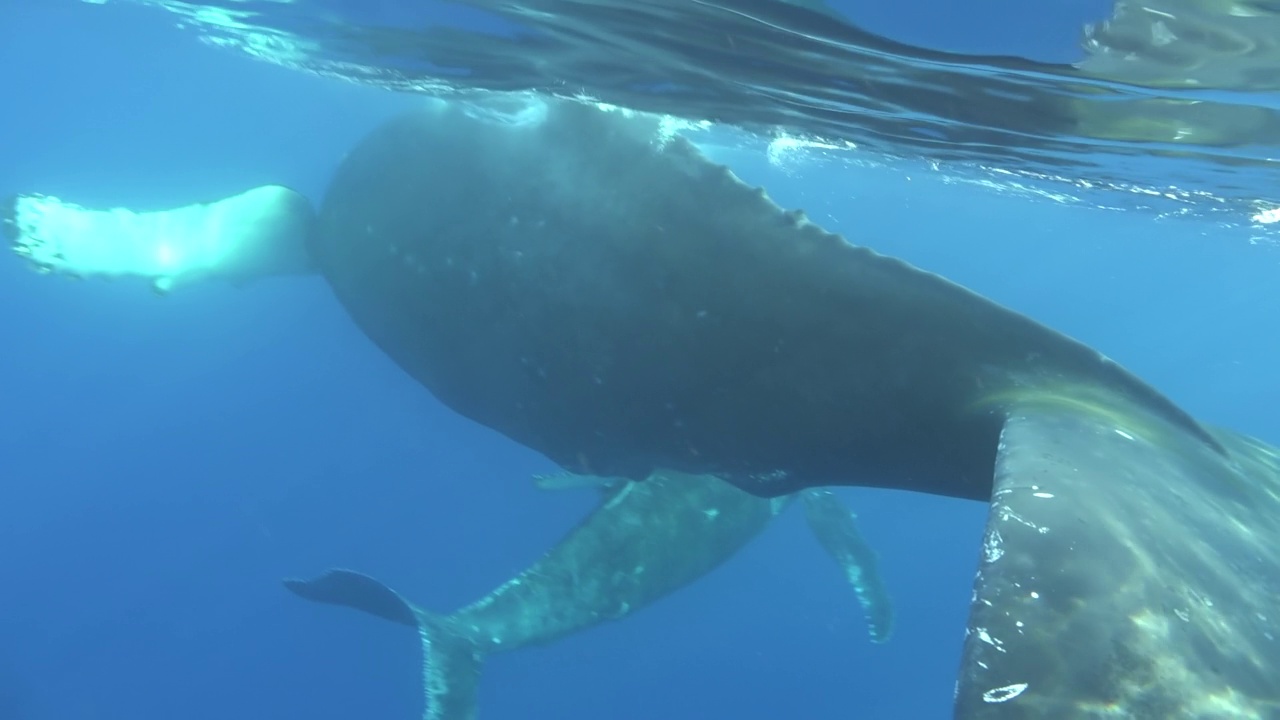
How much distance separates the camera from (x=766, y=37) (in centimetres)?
1023

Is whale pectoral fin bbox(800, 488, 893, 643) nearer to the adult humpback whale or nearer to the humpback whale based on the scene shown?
the humpback whale

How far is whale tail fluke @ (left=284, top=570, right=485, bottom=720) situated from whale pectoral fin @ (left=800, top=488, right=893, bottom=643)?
29.2ft

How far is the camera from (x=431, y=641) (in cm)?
1059

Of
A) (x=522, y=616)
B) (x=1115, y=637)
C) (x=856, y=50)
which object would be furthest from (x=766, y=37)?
(x=1115, y=637)

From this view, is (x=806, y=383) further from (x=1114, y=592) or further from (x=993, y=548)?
(x=1114, y=592)

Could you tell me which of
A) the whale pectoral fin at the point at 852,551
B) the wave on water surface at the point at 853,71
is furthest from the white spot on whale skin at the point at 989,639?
the whale pectoral fin at the point at 852,551

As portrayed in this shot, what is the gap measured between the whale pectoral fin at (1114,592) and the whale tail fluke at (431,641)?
25.5 feet

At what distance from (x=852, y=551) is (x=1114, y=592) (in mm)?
15674

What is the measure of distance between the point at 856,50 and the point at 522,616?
7.81 metres

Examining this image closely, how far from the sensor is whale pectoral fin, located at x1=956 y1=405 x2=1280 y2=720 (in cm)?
305

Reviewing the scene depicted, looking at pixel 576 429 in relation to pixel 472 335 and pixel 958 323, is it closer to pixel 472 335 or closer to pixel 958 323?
pixel 472 335

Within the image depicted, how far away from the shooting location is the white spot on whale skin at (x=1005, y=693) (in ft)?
9.82

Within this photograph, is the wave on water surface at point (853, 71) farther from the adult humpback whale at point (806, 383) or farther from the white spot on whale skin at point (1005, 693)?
the white spot on whale skin at point (1005, 693)

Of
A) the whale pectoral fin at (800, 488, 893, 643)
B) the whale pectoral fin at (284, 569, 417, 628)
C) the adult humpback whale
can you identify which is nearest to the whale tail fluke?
the whale pectoral fin at (284, 569, 417, 628)
